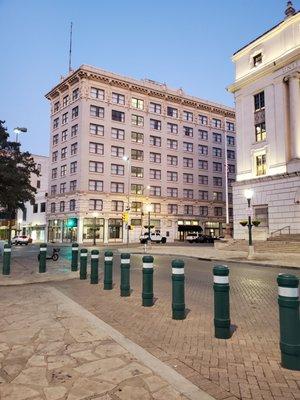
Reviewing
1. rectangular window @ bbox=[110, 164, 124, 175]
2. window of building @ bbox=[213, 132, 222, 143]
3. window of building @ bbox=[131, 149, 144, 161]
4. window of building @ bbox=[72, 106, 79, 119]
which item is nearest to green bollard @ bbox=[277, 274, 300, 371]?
rectangular window @ bbox=[110, 164, 124, 175]

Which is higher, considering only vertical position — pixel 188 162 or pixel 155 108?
pixel 155 108

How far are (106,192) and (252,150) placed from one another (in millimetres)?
27337

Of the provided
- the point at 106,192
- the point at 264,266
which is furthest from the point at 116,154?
the point at 264,266

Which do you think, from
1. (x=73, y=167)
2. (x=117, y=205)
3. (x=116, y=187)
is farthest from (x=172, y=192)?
(x=73, y=167)

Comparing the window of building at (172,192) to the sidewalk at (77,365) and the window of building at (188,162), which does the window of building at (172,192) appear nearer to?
the window of building at (188,162)

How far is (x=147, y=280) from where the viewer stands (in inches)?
302

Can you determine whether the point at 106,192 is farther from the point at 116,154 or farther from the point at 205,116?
the point at 205,116

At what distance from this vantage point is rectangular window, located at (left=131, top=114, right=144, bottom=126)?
207 feet

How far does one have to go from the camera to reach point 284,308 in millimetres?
4207

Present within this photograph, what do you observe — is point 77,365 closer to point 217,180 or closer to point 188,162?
point 188,162

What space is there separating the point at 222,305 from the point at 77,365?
2.31 m

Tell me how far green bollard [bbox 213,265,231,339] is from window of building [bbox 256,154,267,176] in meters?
33.1

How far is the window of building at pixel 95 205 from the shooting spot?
56.4 m

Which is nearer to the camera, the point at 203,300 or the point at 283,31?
the point at 203,300
